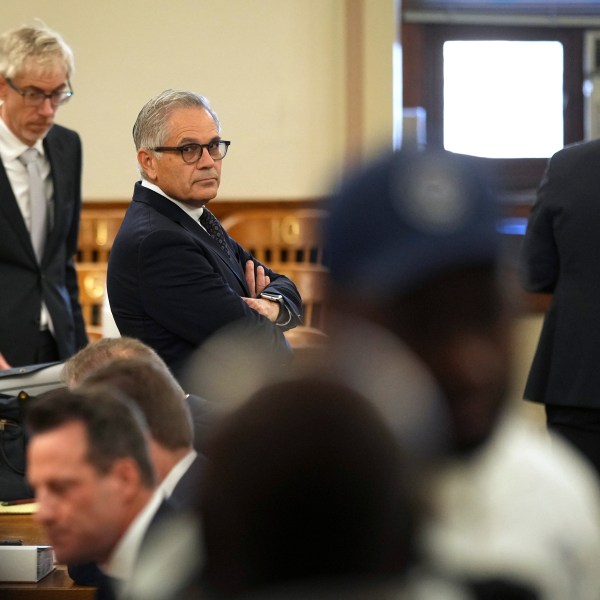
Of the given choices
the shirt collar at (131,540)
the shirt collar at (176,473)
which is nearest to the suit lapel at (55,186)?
the shirt collar at (176,473)

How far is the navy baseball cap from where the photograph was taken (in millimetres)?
992

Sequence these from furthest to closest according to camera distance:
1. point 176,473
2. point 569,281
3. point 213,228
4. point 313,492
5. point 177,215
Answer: point 569,281 < point 213,228 < point 177,215 < point 176,473 < point 313,492

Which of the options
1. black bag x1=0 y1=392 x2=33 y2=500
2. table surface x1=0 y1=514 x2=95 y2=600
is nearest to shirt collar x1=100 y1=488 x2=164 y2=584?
table surface x1=0 y1=514 x2=95 y2=600

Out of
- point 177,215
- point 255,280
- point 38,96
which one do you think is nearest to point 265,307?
point 255,280

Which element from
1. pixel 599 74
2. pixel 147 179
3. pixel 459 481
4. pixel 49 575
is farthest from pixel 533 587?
pixel 599 74

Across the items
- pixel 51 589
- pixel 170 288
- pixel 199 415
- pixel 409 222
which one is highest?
pixel 409 222

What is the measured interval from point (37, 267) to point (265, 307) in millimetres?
1207

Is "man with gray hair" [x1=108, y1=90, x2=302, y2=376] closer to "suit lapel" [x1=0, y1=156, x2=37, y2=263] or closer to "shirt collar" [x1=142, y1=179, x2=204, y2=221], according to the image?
"shirt collar" [x1=142, y1=179, x2=204, y2=221]

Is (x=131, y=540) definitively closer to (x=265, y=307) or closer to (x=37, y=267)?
(x=265, y=307)

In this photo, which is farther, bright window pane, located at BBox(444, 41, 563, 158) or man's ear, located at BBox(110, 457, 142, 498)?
bright window pane, located at BBox(444, 41, 563, 158)

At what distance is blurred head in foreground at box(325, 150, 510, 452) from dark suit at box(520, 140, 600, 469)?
108 inches

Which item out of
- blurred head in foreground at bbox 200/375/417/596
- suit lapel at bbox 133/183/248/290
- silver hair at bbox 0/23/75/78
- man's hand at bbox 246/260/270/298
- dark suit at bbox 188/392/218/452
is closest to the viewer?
blurred head in foreground at bbox 200/375/417/596

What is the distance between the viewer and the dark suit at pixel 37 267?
13.3ft

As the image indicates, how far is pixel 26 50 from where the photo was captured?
385 cm
